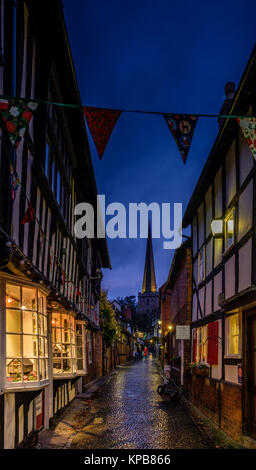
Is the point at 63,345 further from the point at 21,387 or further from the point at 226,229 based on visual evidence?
the point at 226,229

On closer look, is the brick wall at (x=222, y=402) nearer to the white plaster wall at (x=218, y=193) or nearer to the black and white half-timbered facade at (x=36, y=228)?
the black and white half-timbered facade at (x=36, y=228)

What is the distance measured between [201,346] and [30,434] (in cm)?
701

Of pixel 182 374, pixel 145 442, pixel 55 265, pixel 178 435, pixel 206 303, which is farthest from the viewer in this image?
pixel 182 374

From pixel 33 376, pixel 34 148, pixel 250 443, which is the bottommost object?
pixel 250 443

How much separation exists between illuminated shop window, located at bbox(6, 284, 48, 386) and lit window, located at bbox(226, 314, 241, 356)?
4302 mm

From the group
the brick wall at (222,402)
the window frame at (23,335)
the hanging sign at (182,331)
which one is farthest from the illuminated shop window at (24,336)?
the hanging sign at (182,331)

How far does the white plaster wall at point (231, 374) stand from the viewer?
8.82m

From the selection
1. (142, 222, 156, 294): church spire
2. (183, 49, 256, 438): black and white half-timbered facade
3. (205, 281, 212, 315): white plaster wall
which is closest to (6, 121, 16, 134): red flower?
(183, 49, 256, 438): black and white half-timbered facade

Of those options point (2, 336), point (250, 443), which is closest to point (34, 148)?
point (2, 336)

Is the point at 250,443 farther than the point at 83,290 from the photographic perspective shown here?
No

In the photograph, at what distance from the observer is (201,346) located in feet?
44.1

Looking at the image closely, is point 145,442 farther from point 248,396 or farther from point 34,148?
point 34,148

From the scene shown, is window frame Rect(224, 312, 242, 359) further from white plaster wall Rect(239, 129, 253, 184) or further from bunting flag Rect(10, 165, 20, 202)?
bunting flag Rect(10, 165, 20, 202)
